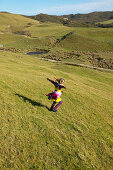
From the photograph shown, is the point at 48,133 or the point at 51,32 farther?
the point at 51,32

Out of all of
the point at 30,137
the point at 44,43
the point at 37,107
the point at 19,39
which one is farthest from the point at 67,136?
the point at 19,39

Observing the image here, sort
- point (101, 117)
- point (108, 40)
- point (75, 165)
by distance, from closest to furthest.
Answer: point (75, 165) → point (101, 117) → point (108, 40)

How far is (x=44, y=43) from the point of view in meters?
94.9

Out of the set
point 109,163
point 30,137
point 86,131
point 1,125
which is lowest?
point 109,163

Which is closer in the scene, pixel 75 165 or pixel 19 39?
pixel 75 165

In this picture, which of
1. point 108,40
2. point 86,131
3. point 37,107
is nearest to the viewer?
point 86,131

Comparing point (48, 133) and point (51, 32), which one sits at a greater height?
point (51, 32)

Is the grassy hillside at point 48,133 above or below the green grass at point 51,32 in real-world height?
below

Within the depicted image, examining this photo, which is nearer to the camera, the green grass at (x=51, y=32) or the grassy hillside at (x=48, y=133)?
the grassy hillside at (x=48, y=133)

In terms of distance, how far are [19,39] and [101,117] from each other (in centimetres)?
10052

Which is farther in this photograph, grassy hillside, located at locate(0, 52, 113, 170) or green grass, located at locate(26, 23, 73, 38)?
green grass, located at locate(26, 23, 73, 38)

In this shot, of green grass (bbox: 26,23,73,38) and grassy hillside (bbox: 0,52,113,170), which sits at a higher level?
green grass (bbox: 26,23,73,38)

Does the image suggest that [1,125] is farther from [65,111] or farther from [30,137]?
[65,111]

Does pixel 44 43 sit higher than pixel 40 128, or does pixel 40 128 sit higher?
pixel 44 43
